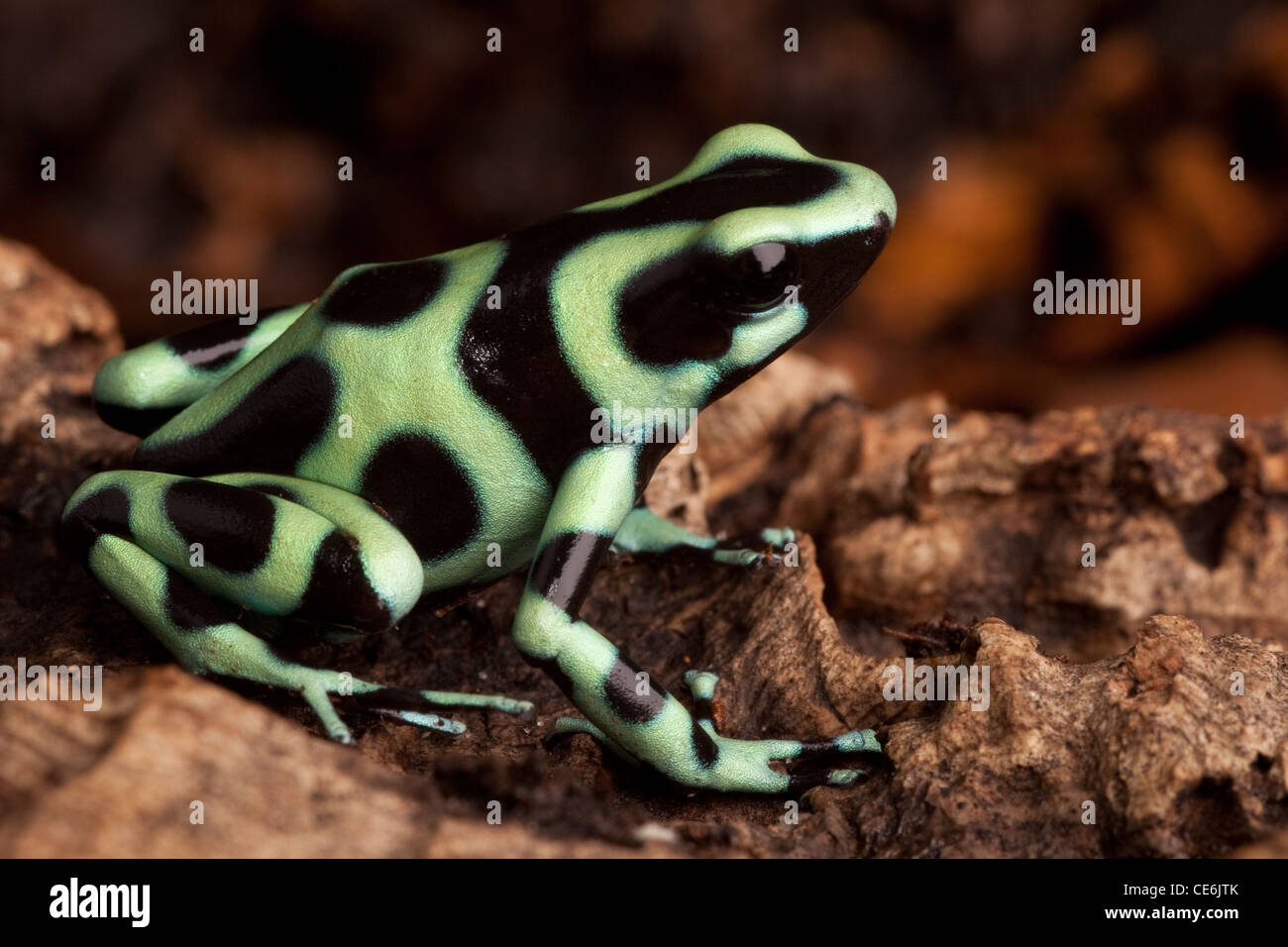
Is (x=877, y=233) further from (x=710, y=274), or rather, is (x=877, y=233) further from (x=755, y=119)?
(x=755, y=119)

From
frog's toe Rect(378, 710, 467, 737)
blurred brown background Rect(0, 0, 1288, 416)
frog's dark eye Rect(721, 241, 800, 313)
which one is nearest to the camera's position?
frog's dark eye Rect(721, 241, 800, 313)

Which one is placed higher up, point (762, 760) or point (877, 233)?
point (877, 233)

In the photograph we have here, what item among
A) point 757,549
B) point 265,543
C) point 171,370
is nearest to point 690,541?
point 757,549

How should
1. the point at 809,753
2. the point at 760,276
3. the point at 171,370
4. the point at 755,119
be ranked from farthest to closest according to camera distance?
the point at 755,119 → the point at 171,370 → the point at 809,753 → the point at 760,276

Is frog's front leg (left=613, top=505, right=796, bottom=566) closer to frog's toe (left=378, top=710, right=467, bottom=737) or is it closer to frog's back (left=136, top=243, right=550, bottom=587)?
frog's back (left=136, top=243, right=550, bottom=587)

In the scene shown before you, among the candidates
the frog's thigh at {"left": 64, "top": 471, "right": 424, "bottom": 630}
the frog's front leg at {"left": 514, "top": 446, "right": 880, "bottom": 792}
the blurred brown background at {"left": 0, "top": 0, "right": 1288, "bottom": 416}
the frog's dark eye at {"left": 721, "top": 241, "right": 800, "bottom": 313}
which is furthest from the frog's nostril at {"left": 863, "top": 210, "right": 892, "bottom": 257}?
the blurred brown background at {"left": 0, "top": 0, "right": 1288, "bottom": 416}

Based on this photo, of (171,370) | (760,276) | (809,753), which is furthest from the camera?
(171,370)

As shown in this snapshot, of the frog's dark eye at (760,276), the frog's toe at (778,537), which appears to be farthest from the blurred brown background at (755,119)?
the frog's dark eye at (760,276)

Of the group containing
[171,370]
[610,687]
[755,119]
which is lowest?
[610,687]
